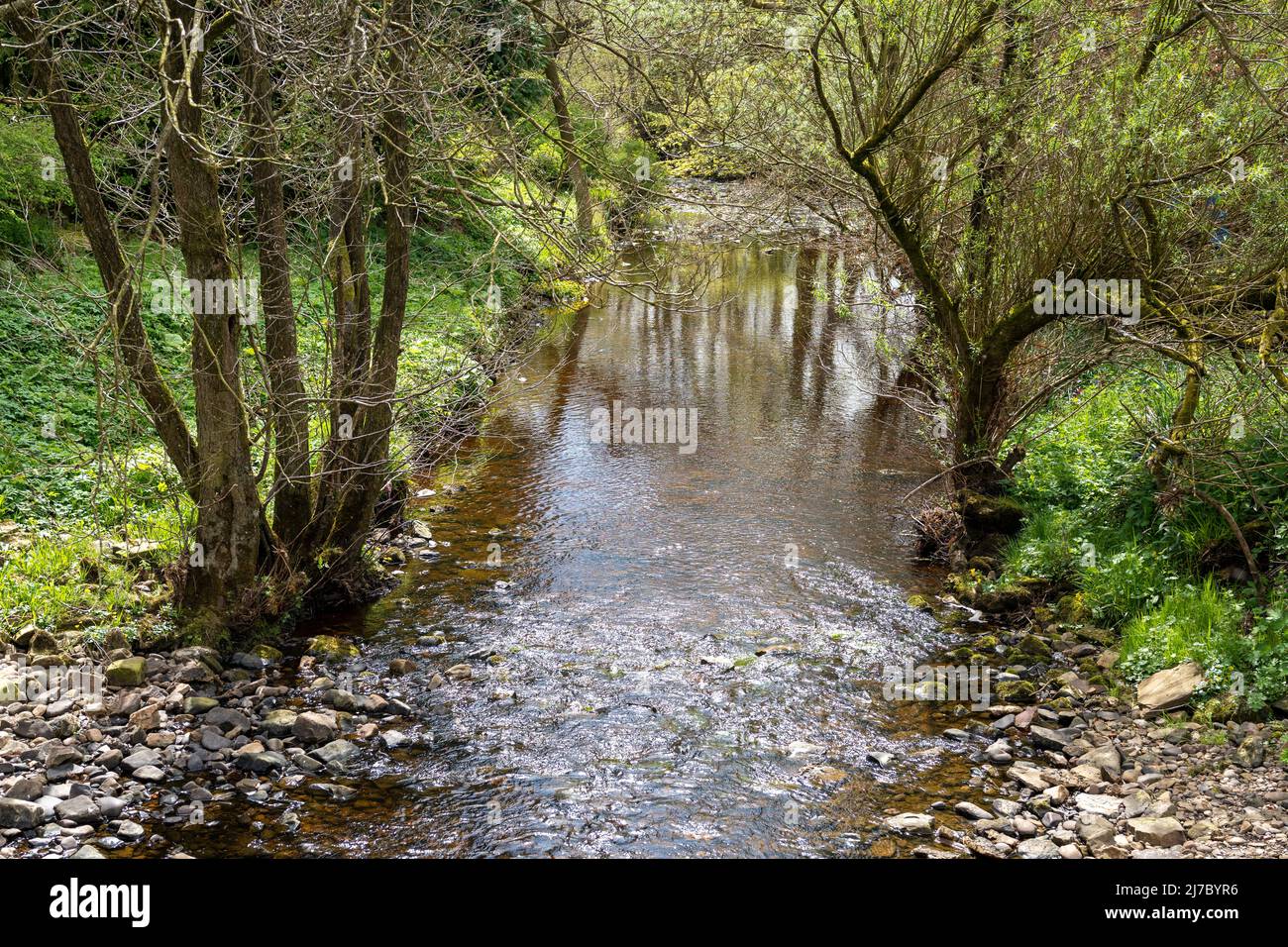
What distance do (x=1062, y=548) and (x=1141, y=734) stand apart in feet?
8.12

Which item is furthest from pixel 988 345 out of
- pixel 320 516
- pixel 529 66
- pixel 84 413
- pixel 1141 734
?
pixel 529 66

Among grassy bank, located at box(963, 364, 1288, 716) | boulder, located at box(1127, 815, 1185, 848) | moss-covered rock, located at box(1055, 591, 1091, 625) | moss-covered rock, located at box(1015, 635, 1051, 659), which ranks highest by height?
grassy bank, located at box(963, 364, 1288, 716)

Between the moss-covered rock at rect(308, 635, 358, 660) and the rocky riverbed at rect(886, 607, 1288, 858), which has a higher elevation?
the moss-covered rock at rect(308, 635, 358, 660)

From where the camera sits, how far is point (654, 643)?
7.57 m

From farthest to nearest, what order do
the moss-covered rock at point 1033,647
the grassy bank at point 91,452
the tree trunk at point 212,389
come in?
the moss-covered rock at point 1033,647
the grassy bank at point 91,452
the tree trunk at point 212,389

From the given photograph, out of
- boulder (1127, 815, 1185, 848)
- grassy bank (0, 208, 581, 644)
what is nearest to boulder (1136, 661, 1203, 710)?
boulder (1127, 815, 1185, 848)

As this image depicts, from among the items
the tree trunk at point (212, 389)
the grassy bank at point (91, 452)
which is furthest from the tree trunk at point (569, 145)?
the tree trunk at point (212, 389)

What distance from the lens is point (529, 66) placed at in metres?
16.0

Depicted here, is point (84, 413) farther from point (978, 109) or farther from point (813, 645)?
point (978, 109)

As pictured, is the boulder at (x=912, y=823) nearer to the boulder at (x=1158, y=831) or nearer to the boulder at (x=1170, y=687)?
the boulder at (x=1158, y=831)

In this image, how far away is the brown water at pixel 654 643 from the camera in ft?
17.6

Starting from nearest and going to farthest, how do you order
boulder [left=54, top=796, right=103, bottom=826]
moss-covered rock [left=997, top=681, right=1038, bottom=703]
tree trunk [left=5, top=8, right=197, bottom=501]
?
1. boulder [left=54, top=796, right=103, bottom=826]
2. tree trunk [left=5, top=8, right=197, bottom=501]
3. moss-covered rock [left=997, top=681, right=1038, bottom=703]

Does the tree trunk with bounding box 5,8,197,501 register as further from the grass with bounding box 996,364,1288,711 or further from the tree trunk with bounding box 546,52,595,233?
the grass with bounding box 996,364,1288,711

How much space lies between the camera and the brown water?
17.6 feet
